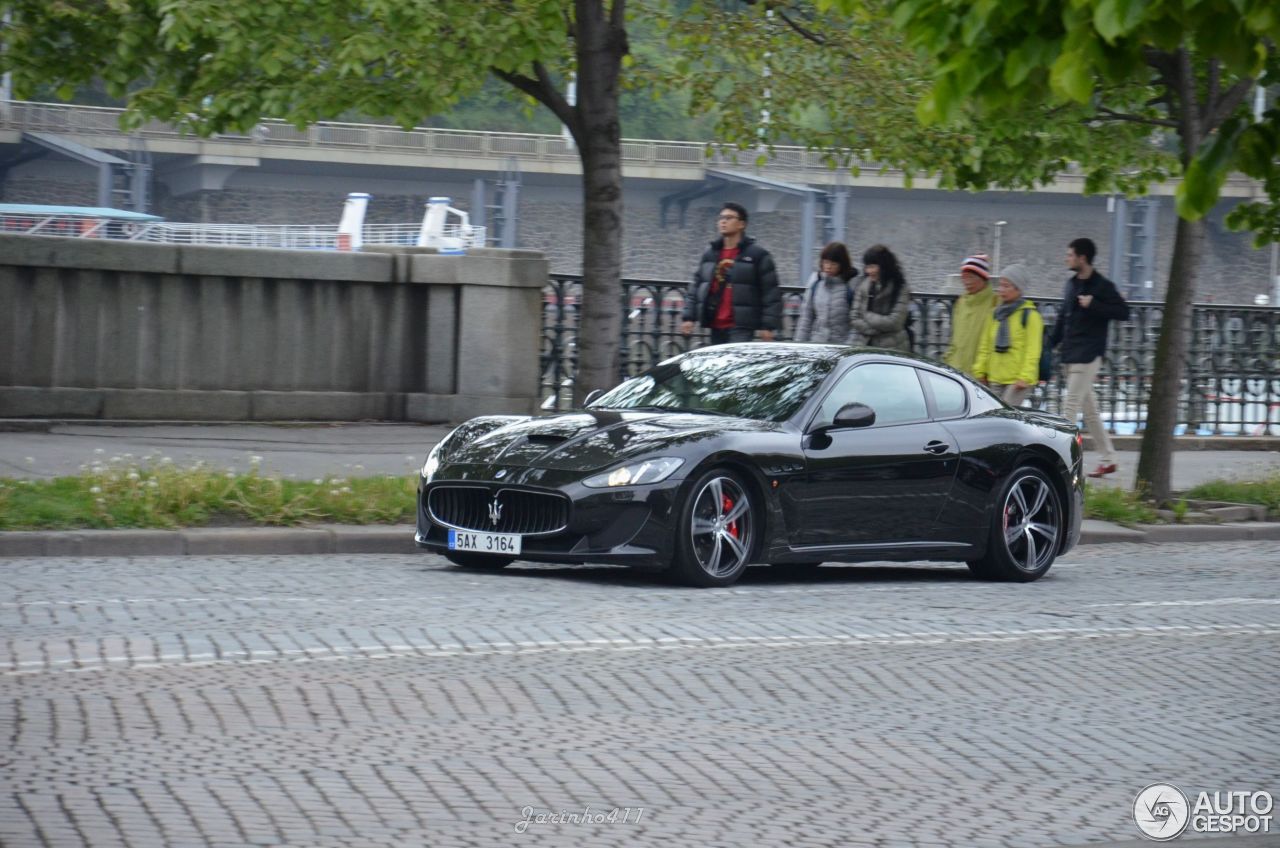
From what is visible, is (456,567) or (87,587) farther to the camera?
(456,567)

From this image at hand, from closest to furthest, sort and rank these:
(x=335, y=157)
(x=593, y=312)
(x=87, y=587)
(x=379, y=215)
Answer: (x=87, y=587) < (x=593, y=312) < (x=335, y=157) < (x=379, y=215)

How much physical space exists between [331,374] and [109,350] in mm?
2124

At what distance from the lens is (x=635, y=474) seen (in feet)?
31.8

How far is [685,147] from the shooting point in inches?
3292

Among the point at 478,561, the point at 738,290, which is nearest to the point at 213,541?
the point at 478,561

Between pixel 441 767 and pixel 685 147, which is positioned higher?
pixel 685 147

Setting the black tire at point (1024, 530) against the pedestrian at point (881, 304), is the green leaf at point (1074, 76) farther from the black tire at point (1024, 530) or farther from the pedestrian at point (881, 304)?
the pedestrian at point (881, 304)

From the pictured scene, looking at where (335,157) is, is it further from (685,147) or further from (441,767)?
(441,767)

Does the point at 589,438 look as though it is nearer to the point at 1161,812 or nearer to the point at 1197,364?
the point at 1161,812

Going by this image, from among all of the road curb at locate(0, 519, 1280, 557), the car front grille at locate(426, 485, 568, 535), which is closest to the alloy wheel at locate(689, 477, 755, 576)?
the car front grille at locate(426, 485, 568, 535)

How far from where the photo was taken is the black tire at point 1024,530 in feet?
37.1

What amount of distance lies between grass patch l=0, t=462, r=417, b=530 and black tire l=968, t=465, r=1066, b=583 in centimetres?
381

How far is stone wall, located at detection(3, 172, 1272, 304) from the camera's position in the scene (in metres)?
87.3

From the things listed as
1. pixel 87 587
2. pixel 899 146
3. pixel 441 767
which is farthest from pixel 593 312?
pixel 441 767
